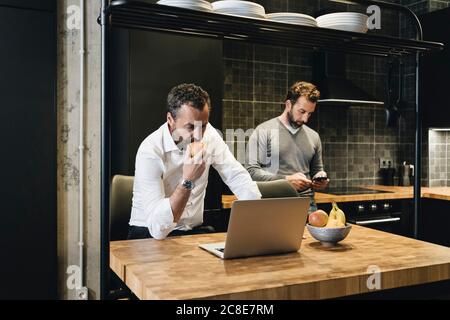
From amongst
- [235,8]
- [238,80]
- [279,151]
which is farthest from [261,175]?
[235,8]

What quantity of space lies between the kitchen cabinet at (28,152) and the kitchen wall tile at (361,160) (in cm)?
271

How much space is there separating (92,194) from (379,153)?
281 centimetres

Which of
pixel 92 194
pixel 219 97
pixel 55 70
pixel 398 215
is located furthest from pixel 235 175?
pixel 398 215

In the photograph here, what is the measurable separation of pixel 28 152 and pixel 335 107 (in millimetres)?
2704

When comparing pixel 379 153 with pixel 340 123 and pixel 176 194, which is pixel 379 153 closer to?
pixel 340 123

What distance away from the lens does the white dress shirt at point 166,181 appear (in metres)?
1.83


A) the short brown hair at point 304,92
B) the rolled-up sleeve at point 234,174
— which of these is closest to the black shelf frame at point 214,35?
the rolled-up sleeve at point 234,174

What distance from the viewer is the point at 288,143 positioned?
334 centimetres

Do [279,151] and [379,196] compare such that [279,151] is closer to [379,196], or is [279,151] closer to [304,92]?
[304,92]

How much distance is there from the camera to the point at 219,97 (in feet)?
10.2

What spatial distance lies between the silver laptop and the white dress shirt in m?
0.35

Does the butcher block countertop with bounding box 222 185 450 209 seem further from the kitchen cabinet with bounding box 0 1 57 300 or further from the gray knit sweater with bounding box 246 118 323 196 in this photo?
the kitchen cabinet with bounding box 0 1 57 300

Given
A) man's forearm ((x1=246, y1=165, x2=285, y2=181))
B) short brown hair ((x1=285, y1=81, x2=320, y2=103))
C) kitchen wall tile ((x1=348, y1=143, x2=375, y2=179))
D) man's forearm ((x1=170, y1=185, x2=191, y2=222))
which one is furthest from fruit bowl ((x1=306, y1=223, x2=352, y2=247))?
kitchen wall tile ((x1=348, y1=143, x2=375, y2=179))

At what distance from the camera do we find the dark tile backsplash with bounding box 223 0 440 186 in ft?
12.3
